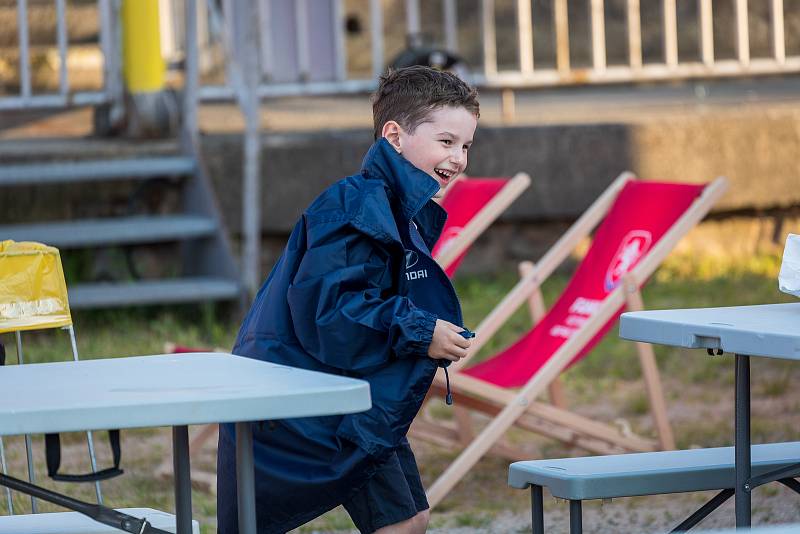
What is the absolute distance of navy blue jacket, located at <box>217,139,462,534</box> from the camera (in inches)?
97.3

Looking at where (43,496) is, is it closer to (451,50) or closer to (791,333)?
(791,333)

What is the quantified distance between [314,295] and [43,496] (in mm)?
614

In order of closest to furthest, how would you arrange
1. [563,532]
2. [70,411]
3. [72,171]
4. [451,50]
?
[70,411] → [563,532] → [72,171] → [451,50]

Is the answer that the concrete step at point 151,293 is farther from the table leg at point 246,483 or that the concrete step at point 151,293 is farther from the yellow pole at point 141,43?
the table leg at point 246,483

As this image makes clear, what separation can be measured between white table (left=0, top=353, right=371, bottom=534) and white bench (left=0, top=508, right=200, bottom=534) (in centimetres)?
23

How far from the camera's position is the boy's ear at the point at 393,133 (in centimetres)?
275

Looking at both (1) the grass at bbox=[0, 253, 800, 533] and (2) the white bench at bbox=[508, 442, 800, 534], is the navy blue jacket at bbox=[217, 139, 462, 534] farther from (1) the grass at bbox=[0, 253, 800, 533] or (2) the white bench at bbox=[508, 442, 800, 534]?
(1) the grass at bbox=[0, 253, 800, 533]

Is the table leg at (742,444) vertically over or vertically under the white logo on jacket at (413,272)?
under

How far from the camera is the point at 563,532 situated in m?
3.79

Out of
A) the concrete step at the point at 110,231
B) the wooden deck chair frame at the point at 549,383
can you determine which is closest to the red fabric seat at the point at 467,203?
the wooden deck chair frame at the point at 549,383

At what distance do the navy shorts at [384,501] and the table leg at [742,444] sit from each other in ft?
2.10

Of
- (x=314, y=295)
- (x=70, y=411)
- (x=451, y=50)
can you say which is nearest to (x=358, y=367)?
(x=314, y=295)

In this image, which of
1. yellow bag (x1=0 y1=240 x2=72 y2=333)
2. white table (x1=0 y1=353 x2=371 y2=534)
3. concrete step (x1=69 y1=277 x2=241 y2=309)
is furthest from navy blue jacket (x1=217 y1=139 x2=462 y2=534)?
concrete step (x1=69 y1=277 x2=241 y2=309)

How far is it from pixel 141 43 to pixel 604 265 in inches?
109
